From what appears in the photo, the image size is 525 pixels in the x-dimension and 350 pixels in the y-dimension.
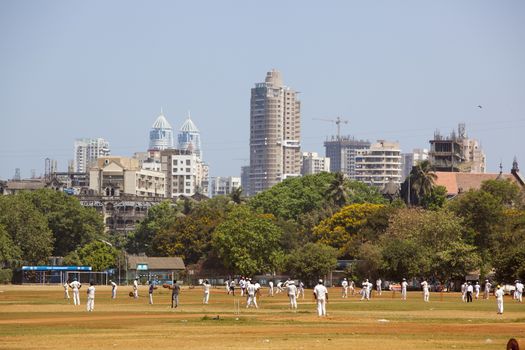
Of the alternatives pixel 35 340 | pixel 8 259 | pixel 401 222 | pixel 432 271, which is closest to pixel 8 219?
pixel 8 259

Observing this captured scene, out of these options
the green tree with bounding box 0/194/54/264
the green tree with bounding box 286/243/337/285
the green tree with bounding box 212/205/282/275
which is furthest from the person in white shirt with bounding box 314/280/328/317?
the green tree with bounding box 0/194/54/264

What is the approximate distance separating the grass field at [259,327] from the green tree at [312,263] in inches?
2812

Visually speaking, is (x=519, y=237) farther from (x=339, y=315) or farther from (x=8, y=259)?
(x=339, y=315)

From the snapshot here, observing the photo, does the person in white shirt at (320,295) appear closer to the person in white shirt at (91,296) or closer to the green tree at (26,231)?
the person in white shirt at (91,296)

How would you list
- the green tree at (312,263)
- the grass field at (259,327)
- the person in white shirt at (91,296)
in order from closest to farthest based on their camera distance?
the grass field at (259,327)
the person in white shirt at (91,296)
the green tree at (312,263)

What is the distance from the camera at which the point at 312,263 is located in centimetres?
16350

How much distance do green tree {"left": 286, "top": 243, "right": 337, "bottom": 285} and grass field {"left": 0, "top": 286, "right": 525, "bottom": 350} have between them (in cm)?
7142

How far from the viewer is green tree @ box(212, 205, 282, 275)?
17300 centimetres

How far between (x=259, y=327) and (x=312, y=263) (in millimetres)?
99579

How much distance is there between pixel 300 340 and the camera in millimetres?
54562

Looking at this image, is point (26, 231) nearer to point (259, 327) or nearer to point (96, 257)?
point (96, 257)

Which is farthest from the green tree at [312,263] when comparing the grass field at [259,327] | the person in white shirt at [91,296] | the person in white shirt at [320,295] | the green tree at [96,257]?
the person in white shirt at [320,295]

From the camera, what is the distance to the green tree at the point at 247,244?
568 ft

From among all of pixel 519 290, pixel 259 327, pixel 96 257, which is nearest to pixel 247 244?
pixel 96 257
